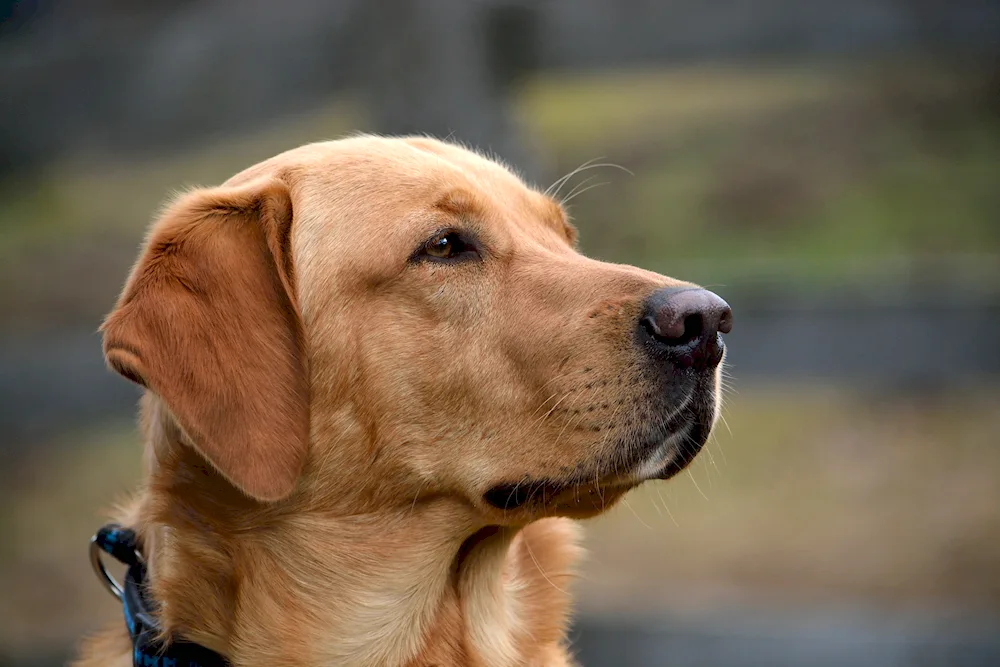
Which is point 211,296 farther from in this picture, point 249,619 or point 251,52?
point 251,52

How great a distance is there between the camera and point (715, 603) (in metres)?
4.60

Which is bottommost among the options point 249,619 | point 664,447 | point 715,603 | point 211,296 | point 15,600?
point 15,600

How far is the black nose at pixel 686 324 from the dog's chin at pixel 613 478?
0.14m

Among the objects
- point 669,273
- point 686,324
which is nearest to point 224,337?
point 686,324

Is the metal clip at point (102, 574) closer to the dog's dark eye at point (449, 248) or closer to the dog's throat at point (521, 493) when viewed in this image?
the dog's throat at point (521, 493)

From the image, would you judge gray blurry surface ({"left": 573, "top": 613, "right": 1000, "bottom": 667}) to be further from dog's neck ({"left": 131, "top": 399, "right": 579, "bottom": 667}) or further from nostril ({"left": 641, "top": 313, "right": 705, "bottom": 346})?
nostril ({"left": 641, "top": 313, "right": 705, "bottom": 346})

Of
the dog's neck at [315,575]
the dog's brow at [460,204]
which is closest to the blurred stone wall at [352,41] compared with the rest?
the dog's brow at [460,204]

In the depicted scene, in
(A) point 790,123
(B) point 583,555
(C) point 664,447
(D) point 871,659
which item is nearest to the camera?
(C) point 664,447

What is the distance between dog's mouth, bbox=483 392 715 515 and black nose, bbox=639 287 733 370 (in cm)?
12

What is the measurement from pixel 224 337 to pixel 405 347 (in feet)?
1.44

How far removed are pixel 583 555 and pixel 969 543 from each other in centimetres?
344

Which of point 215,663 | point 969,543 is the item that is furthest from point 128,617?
point 969,543

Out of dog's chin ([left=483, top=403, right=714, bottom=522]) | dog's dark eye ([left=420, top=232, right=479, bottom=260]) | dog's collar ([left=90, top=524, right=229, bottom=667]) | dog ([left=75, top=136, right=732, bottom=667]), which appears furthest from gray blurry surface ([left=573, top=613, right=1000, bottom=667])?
dog's dark eye ([left=420, top=232, right=479, bottom=260])

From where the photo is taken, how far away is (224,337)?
8.13 ft
